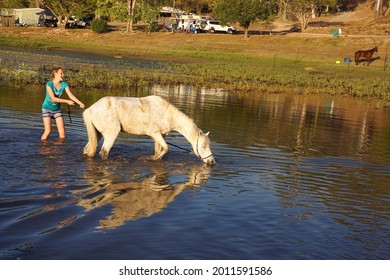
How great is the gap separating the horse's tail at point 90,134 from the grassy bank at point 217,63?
15654 millimetres

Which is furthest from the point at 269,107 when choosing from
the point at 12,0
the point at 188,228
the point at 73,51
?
the point at 12,0

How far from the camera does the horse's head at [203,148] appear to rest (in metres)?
12.8

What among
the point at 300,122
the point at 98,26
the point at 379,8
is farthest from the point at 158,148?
the point at 379,8

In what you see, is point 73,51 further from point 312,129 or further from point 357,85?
Result: point 312,129

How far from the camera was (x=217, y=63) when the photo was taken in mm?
49531

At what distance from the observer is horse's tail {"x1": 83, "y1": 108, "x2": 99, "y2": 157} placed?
12523 millimetres

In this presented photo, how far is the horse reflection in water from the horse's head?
27.3 inches

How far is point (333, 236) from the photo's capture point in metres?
8.79

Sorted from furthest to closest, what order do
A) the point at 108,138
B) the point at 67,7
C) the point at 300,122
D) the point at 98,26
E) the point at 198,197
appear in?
the point at 67,7
the point at 98,26
the point at 300,122
the point at 108,138
the point at 198,197

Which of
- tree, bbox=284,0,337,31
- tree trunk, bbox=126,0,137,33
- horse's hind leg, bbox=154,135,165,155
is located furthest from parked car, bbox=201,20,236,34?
horse's hind leg, bbox=154,135,165,155

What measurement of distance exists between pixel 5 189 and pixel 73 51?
174ft

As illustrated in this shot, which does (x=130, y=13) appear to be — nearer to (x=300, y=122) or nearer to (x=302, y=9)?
(x=302, y=9)

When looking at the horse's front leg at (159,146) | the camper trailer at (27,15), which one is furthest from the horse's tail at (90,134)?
the camper trailer at (27,15)

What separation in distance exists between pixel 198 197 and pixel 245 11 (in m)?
61.9
